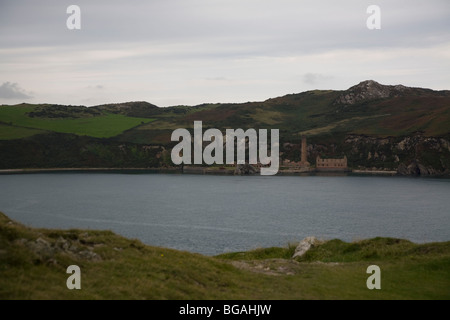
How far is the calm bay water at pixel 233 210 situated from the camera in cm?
7981

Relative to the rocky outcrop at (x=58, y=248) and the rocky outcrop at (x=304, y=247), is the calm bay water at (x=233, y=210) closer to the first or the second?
the rocky outcrop at (x=304, y=247)

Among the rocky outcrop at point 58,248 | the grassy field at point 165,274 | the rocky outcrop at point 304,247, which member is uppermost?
the rocky outcrop at point 58,248

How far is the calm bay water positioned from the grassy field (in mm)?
37354

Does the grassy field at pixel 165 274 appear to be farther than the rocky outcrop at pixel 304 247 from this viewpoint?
No

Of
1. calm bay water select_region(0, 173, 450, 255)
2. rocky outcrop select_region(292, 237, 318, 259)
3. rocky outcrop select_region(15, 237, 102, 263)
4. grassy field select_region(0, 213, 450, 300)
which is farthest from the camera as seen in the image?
calm bay water select_region(0, 173, 450, 255)

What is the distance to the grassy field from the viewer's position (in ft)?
64.8

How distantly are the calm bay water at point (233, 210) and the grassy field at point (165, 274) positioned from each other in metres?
37.4

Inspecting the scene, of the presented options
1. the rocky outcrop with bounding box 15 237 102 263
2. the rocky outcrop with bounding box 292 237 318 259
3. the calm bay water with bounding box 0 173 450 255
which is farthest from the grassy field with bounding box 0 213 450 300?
the calm bay water with bounding box 0 173 450 255

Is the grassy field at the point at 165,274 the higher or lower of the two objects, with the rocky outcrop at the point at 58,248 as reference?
lower

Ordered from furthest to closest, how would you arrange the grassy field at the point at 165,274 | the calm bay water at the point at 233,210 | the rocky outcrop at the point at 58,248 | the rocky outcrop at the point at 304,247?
the calm bay water at the point at 233,210, the rocky outcrop at the point at 304,247, the rocky outcrop at the point at 58,248, the grassy field at the point at 165,274

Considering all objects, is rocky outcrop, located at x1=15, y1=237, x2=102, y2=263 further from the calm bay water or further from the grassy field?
the calm bay water

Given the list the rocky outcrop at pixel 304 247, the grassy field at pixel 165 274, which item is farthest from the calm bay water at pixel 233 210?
the grassy field at pixel 165 274
